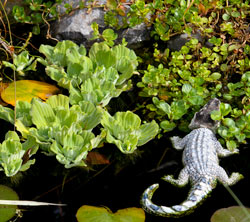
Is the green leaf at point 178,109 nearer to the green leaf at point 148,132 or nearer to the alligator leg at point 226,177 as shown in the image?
the green leaf at point 148,132

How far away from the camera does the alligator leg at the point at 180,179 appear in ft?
8.57

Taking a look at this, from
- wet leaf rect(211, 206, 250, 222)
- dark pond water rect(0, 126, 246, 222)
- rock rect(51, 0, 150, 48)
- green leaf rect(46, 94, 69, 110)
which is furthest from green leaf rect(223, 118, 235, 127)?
rock rect(51, 0, 150, 48)

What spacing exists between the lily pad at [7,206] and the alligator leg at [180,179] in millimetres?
983

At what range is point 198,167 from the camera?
261 cm

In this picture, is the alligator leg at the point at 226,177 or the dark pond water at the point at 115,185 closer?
the dark pond water at the point at 115,185

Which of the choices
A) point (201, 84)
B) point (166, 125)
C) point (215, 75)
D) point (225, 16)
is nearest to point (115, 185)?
point (166, 125)

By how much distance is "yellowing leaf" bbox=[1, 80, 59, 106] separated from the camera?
303 centimetres

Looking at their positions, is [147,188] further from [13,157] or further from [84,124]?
[13,157]

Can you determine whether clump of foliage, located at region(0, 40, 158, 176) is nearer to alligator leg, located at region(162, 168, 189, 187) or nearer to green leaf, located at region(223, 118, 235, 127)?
alligator leg, located at region(162, 168, 189, 187)

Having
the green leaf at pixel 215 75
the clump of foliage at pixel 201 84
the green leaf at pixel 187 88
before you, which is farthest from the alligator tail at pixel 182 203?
the green leaf at pixel 215 75

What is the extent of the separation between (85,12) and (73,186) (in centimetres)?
177

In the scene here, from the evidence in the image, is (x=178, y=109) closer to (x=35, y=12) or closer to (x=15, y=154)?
(x=15, y=154)

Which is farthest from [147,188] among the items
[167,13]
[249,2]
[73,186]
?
[249,2]

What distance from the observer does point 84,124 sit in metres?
2.75
